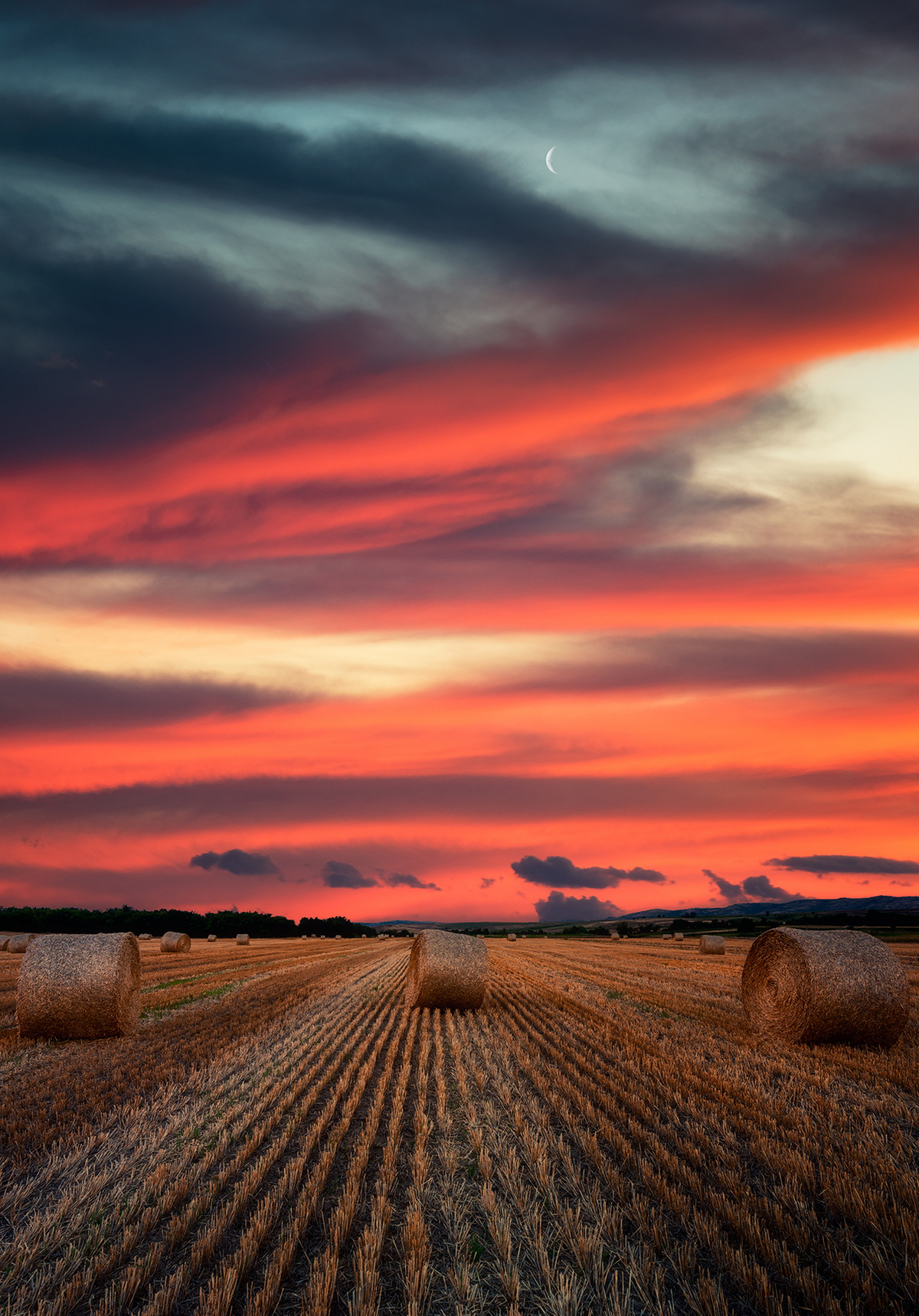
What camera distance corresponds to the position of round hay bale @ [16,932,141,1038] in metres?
12.6

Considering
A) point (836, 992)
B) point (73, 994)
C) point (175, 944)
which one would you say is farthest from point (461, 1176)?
point (175, 944)

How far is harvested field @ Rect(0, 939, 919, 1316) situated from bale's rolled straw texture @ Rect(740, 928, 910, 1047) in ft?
1.24

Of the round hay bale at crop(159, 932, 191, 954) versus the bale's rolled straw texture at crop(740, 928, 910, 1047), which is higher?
the bale's rolled straw texture at crop(740, 928, 910, 1047)

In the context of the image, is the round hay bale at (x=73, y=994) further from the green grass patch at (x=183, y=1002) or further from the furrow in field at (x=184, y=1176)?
the furrow in field at (x=184, y=1176)

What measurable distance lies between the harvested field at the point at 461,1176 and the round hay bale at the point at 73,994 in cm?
65

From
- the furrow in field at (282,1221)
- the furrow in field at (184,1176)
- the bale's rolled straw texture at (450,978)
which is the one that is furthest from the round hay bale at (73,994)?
the furrow in field at (282,1221)

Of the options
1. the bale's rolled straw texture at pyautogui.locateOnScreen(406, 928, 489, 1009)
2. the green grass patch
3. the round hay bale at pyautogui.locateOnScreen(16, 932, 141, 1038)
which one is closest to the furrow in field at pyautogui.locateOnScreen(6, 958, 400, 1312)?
the round hay bale at pyautogui.locateOnScreen(16, 932, 141, 1038)

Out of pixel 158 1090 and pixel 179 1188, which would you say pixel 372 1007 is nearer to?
pixel 158 1090

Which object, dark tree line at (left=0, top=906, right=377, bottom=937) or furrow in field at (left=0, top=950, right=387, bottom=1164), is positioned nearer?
furrow in field at (left=0, top=950, right=387, bottom=1164)

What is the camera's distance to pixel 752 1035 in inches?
486

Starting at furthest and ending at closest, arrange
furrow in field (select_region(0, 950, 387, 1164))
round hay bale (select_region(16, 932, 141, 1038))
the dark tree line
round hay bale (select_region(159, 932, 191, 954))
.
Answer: the dark tree line, round hay bale (select_region(159, 932, 191, 954)), round hay bale (select_region(16, 932, 141, 1038)), furrow in field (select_region(0, 950, 387, 1164))

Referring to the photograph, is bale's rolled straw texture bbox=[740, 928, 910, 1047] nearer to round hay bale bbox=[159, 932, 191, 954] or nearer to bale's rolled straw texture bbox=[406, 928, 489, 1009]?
bale's rolled straw texture bbox=[406, 928, 489, 1009]

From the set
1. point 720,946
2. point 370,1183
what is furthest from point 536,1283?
point 720,946

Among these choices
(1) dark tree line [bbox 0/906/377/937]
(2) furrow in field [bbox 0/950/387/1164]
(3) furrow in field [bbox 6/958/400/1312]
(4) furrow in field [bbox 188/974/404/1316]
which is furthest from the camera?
(1) dark tree line [bbox 0/906/377/937]
